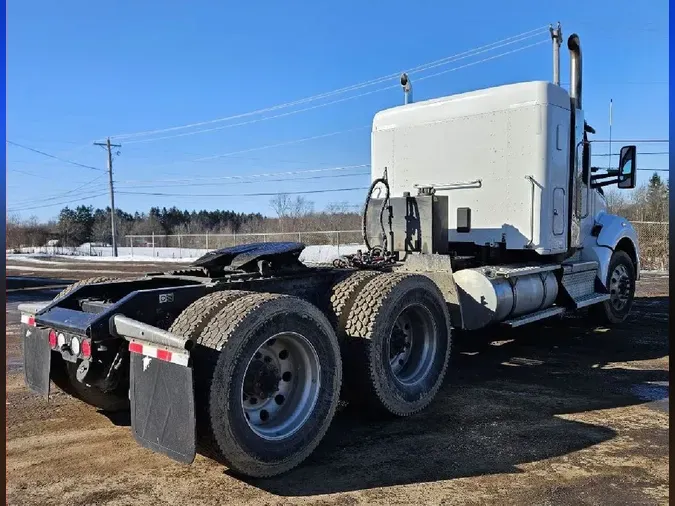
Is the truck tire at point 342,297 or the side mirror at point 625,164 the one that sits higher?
the side mirror at point 625,164

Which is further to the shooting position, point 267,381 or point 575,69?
point 575,69

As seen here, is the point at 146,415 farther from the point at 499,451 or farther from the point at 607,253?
the point at 607,253

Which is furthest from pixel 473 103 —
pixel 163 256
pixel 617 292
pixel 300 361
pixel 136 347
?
pixel 163 256

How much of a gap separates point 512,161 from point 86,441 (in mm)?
5610

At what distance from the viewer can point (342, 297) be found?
502 centimetres

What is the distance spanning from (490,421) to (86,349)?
3.16 metres

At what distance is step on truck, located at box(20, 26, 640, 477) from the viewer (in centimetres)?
358

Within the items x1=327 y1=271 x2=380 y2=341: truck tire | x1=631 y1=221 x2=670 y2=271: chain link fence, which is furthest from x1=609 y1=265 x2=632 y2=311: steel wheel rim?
x1=631 y1=221 x2=670 y2=271: chain link fence

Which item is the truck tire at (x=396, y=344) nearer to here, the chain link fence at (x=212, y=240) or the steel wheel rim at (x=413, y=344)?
the steel wheel rim at (x=413, y=344)

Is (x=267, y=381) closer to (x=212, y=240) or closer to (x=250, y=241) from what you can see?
(x=250, y=241)

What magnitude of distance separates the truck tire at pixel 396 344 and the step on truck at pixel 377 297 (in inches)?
0.6

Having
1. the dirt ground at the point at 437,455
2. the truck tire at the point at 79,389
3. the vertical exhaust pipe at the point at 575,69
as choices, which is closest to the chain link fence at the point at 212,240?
the vertical exhaust pipe at the point at 575,69

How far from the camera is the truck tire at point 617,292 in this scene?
29.7 feet

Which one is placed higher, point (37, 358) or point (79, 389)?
point (37, 358)
